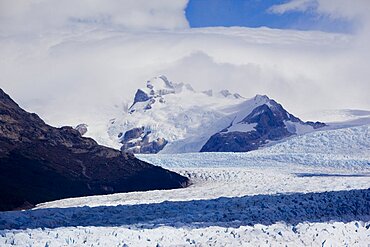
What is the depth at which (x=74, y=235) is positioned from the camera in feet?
54.1

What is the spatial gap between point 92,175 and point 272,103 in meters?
138

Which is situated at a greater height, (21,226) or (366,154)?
(366,154)

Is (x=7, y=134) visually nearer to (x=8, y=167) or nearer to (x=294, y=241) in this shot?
(x=8, y=167)

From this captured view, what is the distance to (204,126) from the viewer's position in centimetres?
16125

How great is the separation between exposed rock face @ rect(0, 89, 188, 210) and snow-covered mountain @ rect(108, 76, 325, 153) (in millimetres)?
95698

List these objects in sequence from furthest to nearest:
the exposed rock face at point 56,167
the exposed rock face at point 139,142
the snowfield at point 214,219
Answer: the exposed rock face at point 139,142
the exposed rock face at point 56,167
the snowfield at point 214,219

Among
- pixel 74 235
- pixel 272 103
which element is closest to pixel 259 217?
pixel 74 235

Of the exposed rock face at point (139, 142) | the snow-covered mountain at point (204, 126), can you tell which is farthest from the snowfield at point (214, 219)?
the exposed rock face at point (139, 142)

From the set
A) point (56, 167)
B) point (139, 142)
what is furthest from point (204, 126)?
point (56, 167)

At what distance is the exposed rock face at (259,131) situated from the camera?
14750 cm

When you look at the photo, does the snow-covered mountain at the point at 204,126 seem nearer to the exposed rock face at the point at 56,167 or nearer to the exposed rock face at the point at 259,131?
the exposed rock face at the point at 259,131

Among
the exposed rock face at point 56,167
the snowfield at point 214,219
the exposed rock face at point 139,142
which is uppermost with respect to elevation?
the exposed rock face at point 139,142

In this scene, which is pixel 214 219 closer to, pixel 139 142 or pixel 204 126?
pixel 204 126

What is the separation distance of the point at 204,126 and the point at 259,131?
14116mm
